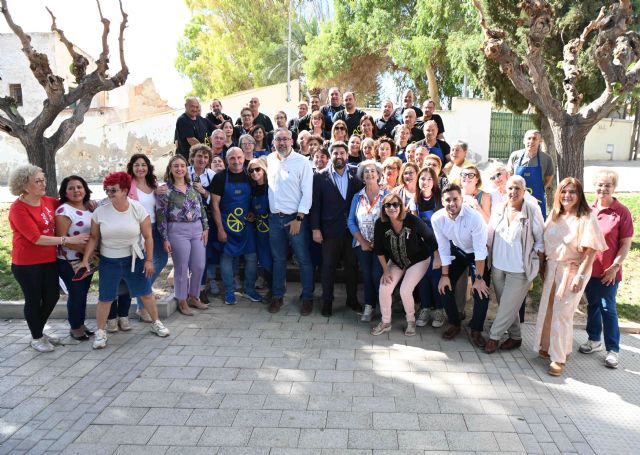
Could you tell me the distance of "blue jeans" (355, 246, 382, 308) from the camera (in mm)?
5720

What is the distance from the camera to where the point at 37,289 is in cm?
500

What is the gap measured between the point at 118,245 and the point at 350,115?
452 cm

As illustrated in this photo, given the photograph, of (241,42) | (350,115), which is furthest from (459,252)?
(241,42)

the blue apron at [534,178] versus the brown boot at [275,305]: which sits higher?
the blue apron at [534,178]

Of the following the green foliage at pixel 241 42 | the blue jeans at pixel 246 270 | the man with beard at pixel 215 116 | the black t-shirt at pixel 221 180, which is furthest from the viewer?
the green foliage at pixel 241 42

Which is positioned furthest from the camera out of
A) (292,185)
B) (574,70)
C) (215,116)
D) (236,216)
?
(215,116)

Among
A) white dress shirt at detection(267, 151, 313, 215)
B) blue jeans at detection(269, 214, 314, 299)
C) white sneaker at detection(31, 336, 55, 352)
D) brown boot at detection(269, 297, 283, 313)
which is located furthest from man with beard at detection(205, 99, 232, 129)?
white sneaker at detection(31, 336, 55, 352)

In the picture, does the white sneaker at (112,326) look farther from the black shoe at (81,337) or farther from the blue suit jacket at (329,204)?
the blue suit jacket at (329,204)

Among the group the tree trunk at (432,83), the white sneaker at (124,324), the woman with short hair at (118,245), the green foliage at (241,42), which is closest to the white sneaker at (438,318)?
the woman with short hair at (118,245)

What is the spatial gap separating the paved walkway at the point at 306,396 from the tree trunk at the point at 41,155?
218 cm

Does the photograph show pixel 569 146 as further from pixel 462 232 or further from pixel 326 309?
pixel 326 309

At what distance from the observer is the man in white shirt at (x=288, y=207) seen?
5.95 metres

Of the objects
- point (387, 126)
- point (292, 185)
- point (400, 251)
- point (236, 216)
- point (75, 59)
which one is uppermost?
point (75, 59)

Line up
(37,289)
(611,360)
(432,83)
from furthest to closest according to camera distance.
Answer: (432,83), (37,289), (611,360)
